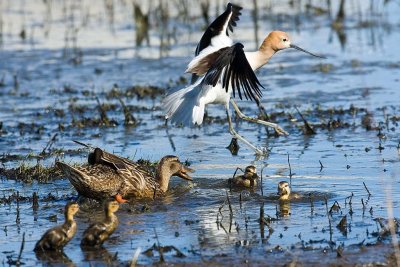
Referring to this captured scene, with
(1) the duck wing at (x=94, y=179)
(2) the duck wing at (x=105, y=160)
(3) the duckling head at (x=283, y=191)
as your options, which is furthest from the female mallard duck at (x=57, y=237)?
(3) the duckling head at (x=283, y=191)

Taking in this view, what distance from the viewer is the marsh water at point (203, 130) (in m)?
7.25

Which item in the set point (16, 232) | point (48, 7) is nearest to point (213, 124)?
point (16, 232)

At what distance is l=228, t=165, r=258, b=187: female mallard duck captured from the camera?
9023 mm

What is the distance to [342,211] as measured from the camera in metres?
7.94

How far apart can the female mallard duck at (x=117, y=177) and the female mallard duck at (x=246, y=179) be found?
0.50 meters

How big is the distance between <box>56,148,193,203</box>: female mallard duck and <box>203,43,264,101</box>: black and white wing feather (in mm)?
1284

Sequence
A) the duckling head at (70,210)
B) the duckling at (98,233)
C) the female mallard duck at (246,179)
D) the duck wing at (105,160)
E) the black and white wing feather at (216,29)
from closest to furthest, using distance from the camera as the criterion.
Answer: the duckling at (98,233) → the duckling head at (70,210) → the duck wing at (105,160) → the female mallard duck at (246,179) → the black and white wing feather at (216,29)

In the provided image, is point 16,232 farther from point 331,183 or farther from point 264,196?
point 331,183

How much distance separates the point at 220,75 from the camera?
10.3 m

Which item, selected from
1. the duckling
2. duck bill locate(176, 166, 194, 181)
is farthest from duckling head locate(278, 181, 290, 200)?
the duckling

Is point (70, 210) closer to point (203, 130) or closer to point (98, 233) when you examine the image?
point (98, 233)

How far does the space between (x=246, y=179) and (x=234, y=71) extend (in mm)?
1566

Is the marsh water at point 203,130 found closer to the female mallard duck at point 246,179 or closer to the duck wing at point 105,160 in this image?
the female mallard duck at point 246,179

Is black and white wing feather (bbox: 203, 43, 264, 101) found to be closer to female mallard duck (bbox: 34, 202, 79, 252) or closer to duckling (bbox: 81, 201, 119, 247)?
duckling (bbox: 81, 201, 119, 247)
